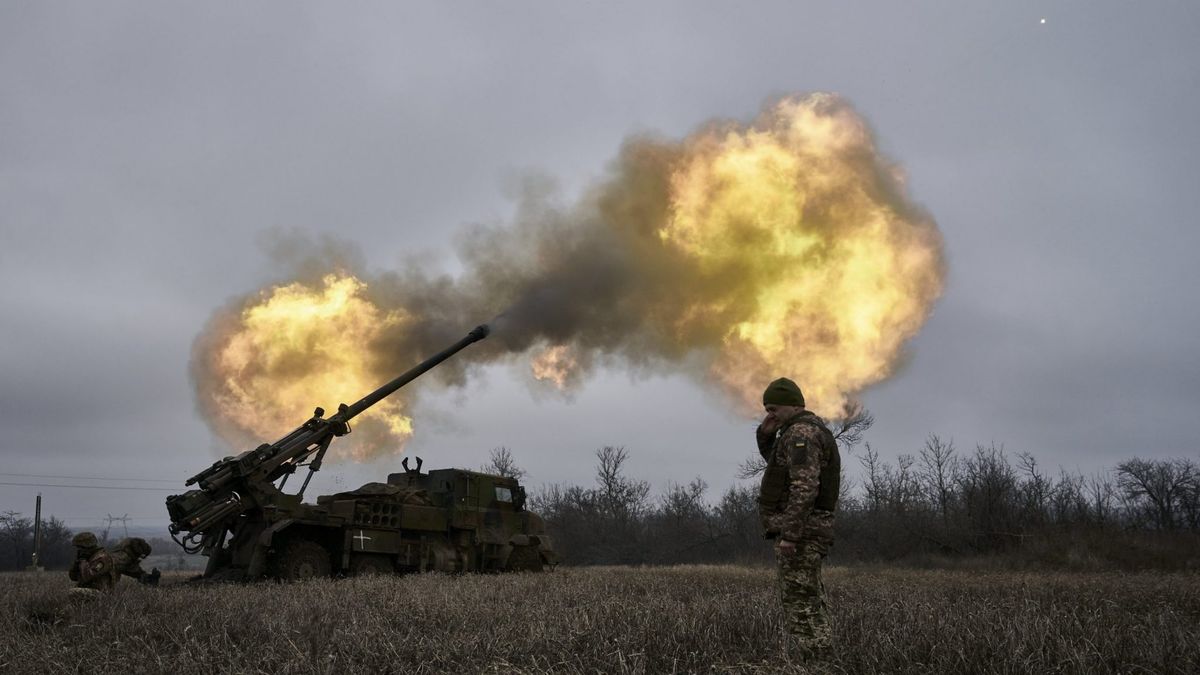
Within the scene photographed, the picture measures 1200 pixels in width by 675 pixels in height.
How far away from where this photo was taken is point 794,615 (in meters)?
5.27

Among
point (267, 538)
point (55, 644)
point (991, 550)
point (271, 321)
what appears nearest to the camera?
point (55, 644)

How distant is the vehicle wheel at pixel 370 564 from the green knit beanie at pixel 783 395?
11.0m

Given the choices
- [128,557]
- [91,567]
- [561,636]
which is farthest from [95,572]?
[561,636]

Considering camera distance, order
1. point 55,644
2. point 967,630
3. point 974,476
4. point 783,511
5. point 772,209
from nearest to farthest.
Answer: point 967,630, point 783,511, point 55,644, point 772,209, point 974,476

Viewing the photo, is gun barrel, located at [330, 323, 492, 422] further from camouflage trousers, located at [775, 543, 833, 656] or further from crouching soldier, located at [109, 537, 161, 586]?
camouflage trousers, located at [775, 543, 833, 656]

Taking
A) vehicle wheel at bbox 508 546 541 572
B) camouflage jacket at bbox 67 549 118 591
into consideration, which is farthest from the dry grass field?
vehicle wheel at bbox 508 546 541 572

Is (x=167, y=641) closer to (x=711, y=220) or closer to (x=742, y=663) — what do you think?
(x=742, y=663)

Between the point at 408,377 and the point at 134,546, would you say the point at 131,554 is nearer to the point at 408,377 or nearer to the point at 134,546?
the point at 134,546

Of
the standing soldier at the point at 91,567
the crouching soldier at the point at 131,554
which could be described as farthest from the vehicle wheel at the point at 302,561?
the standing soldier at the point at 91,567

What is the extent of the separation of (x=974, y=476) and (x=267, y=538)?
26.8 m

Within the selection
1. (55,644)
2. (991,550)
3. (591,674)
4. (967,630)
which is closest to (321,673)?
(591,674)

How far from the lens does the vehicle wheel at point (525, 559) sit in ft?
58.5

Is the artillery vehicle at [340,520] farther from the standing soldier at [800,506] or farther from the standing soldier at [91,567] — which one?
the standing soldier at [800,506]

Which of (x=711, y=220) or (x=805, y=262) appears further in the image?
(x=711, y=220)
